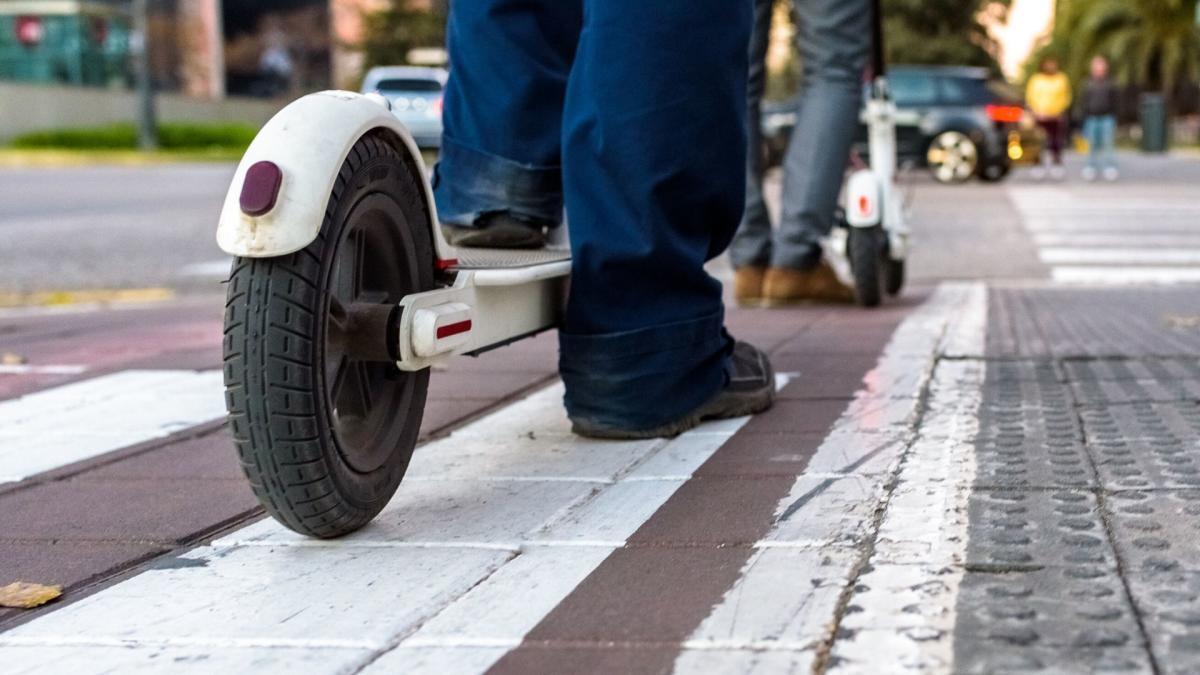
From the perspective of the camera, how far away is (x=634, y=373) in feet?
10.6

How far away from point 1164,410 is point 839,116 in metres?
2.66

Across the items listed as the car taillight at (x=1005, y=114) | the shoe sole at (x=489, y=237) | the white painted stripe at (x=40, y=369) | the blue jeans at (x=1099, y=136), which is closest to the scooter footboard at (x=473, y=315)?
the shoe sole at (x=489, y=237)

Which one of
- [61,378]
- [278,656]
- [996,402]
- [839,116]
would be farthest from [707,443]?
[839,116]

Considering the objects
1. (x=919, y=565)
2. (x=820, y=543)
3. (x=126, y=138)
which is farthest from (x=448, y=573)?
(x=126, y=138)

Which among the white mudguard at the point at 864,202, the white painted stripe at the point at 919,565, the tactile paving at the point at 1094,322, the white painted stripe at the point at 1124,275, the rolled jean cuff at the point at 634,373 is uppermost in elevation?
the white mudguard at the point at 864,202

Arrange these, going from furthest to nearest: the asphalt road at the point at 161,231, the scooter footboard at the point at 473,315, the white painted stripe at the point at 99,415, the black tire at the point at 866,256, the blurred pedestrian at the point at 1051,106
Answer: the blurred pedestrian at the point at 1051,106
the asphalt road at the point at 161,231
the black tire at the point at 866,256
the white painted stripe at the point at 99,415
the scooter footboard at the point at 473,315

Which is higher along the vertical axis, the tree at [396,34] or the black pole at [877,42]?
the tree at [396,34]

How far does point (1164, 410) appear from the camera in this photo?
3432mm

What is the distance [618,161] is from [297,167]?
2.79 ft

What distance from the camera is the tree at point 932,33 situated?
63.6 meters

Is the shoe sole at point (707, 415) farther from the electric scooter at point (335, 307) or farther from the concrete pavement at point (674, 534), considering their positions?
the electric scooter at point (335, 307)

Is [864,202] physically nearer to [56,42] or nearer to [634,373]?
[634,373]

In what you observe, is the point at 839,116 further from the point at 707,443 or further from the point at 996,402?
the point at 707,443

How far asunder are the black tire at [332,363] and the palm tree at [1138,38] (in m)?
46.3
